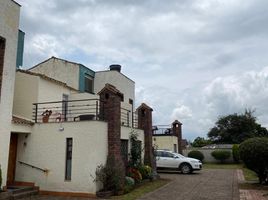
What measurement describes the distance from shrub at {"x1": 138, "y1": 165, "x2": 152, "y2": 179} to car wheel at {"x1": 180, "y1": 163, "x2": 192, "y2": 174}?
5940mm

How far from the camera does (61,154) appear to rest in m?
14.8

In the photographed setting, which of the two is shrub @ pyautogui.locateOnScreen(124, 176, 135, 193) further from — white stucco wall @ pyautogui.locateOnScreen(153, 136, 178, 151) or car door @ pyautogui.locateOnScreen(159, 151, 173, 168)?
white stucco wall @ pyautogui.locateOnScreen(153, 136, 178, 151)

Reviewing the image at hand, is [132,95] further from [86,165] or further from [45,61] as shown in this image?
[86,165]

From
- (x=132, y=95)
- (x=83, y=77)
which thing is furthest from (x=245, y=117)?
(x=83, y=77)

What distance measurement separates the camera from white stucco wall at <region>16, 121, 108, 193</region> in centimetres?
1419

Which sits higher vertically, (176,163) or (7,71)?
(7,71)

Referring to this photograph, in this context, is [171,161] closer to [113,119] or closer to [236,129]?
[113,119]

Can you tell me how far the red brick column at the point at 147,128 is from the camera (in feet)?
68.2

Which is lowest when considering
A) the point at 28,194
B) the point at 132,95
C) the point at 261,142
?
the point at 28,194

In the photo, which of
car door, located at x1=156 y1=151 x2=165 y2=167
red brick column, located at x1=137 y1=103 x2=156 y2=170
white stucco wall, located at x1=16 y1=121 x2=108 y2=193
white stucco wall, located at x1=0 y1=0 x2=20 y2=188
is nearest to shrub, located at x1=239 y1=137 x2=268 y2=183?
red brick column, located at x1=137 y1=103 x2=156 y2=170

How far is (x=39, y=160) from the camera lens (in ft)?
49.5

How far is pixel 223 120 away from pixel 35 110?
50175 mm

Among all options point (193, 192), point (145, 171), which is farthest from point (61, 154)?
point (193, 192)

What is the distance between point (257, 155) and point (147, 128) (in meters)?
7.23
